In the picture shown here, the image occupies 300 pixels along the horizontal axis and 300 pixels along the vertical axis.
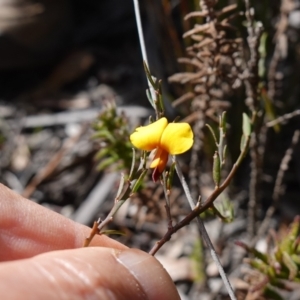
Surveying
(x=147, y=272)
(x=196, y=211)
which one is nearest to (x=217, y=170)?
(x=196, y=211)

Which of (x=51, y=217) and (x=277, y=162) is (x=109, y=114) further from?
(x=277, y=162)

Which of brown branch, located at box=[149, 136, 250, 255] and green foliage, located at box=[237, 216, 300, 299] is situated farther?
green foliage, located at box=[237, 216, 300, 299]

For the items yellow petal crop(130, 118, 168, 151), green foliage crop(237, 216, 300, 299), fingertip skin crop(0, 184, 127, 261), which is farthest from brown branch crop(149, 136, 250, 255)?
fingertip skin crop(0, 184, 127, 261)

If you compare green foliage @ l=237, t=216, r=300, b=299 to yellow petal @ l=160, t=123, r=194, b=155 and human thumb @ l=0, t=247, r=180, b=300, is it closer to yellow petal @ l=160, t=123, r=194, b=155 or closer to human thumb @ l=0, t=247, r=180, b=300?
human thumb @ l=0, t=247, r=180, b=300

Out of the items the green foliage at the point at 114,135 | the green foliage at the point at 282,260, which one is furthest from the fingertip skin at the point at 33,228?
the green foliage at the point at 282,260

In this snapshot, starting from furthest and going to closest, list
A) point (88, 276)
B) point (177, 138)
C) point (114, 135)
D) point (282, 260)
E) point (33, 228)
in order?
point (114, 135) < point (33, 228) < point (282, 260) < point (88, 276) < point (177, 138)

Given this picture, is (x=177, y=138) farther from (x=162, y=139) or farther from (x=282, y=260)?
(x=282, y=260)
